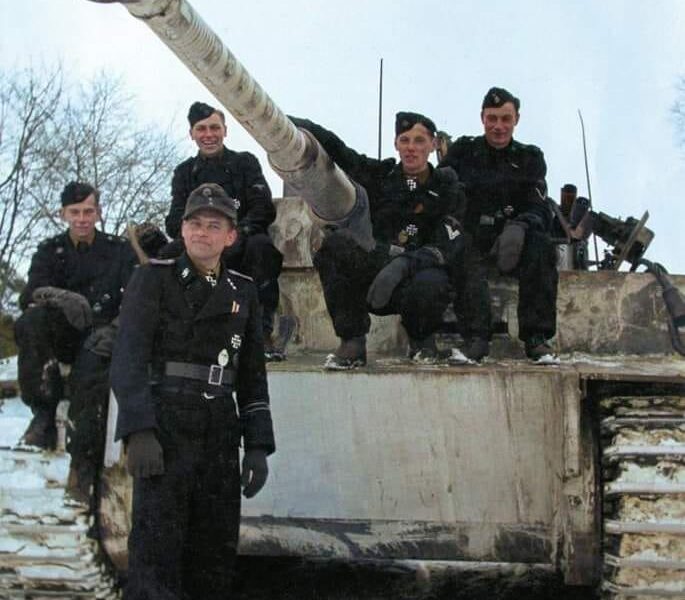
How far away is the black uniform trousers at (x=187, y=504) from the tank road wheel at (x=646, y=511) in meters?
1.39

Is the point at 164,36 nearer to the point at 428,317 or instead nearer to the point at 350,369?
the point at 350,369

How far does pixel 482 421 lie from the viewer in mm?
4254

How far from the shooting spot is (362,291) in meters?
4.82

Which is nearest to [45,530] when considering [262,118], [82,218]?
[82,218]

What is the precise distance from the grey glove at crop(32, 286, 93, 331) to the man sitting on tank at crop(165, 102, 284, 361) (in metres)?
0.76

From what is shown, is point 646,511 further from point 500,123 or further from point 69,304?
point 69,304

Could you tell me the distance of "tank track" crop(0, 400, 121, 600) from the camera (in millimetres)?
4332

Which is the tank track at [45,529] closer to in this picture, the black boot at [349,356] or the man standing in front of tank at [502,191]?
the black boot at [349,356]

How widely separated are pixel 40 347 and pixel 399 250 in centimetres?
164

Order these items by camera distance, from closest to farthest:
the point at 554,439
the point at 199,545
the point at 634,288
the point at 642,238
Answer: the point at 199,545 → the point at 554,439 → the point at 634,288 → the point at 642,238

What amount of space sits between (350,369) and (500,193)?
58.4 inches

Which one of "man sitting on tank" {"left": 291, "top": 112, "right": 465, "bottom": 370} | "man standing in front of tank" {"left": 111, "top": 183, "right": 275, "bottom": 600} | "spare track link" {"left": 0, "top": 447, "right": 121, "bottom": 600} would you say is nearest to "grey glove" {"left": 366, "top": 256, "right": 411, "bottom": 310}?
"man sitting on tank" {"left": 291, "top": 112, "right": 465, "bottom": 370}

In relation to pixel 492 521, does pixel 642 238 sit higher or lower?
higher

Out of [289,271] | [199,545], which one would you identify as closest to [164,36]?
[199,545]
